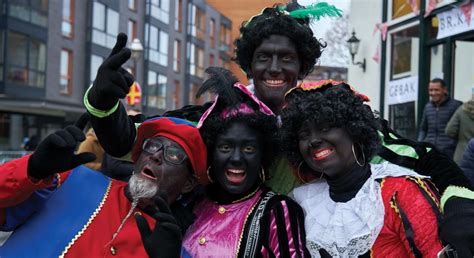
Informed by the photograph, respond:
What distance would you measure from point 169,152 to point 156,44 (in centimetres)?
2799

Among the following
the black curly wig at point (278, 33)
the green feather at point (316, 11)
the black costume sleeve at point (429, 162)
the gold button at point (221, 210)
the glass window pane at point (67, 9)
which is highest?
the glass window pane at point (67, 9)

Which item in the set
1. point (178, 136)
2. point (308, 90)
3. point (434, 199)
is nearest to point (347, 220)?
point (434, 199)

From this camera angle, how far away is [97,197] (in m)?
2.31

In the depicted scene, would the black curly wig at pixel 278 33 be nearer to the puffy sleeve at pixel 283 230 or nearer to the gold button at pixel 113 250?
the puffy sleeve at pixel 283 230

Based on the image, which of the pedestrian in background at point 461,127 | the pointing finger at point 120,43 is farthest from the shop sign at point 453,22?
the pointing finger at point 120,43

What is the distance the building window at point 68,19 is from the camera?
2239cm

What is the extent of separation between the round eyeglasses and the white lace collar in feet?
1.84

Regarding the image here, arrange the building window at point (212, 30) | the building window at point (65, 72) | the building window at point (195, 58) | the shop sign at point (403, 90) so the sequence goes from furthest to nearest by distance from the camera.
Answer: the building window at point (195, 58) → the building window at point (212, 30) → the building window at point (65, 72) → the shop sign at point (403, 90)

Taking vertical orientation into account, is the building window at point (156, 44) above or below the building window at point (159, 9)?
below

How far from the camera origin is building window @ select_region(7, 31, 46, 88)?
19531 millimetres

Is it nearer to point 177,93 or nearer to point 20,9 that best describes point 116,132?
point 20,9

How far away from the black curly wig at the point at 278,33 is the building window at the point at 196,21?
28348 millimetres

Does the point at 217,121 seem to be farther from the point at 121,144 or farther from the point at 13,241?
the point at 13,241

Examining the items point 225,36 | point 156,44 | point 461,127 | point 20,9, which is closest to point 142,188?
point 461,127
